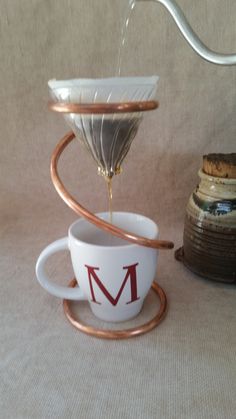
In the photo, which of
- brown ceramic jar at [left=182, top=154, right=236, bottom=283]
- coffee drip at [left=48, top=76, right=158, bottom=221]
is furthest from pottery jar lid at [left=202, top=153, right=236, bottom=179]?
coffee drip at [left=48, top=76, right=158, bottom=221]

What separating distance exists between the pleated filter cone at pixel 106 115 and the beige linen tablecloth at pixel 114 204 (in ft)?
0.54

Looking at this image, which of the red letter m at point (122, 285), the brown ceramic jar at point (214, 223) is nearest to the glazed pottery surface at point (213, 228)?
the brown ceramic jar at point (214, 223)

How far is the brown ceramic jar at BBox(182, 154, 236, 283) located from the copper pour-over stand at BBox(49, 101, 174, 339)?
0.21 feet

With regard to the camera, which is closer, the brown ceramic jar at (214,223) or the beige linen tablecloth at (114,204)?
the beige linen tablecloth at (114,204)

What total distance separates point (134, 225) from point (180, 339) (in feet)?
0.39

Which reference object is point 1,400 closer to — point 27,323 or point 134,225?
point 27,323

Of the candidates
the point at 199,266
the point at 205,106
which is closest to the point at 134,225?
the point at 199,266

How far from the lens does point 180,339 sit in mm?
345

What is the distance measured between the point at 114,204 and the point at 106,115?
0.31m

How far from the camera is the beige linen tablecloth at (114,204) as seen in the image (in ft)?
0.97

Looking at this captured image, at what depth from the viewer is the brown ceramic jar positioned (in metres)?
0.41

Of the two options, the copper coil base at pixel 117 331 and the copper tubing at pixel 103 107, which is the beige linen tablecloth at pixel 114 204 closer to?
the copper coil base at pixel 117 331

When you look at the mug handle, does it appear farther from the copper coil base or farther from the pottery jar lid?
the pottery jar lid

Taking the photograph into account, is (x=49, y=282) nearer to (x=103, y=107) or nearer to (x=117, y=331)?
(x=117, y=331)
